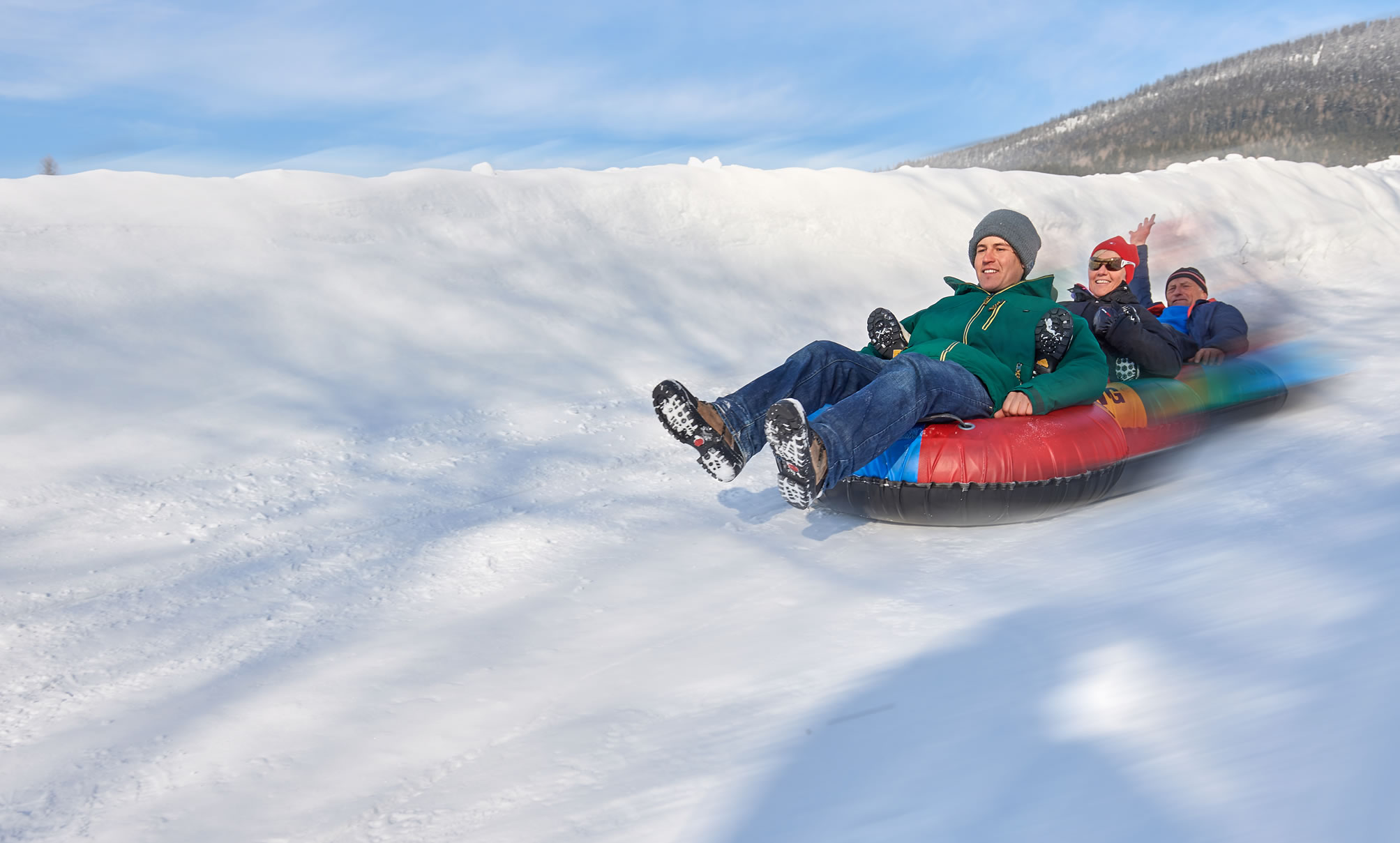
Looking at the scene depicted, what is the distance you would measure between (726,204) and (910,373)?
5.82 meters

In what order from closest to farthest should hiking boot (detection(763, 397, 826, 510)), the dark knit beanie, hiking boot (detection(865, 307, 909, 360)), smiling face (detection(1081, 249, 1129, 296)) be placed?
hiking boot (detection(763, 397, 826, 510)), hiking boot (detection(865, 307, 909, 360)), smiling face (detection(1081, 249, 1129, 296)), the dark knit beanie

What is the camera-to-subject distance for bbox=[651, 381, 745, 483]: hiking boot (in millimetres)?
2498

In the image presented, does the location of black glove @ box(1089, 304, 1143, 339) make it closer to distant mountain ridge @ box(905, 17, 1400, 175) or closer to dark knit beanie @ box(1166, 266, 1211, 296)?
dark knit beanie @ box(1166, 266, 1211, 296)

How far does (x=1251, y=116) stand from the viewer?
104 ft

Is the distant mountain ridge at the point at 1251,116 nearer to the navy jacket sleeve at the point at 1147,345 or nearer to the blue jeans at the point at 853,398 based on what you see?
the navy jacket sleeve at the point at 1147,345

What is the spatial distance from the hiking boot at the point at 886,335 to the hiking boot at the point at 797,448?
1.15 metres

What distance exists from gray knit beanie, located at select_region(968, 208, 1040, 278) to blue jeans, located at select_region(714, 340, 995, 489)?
2.02 ft

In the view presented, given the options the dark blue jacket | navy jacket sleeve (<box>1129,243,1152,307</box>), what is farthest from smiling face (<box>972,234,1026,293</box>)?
navy jacket sleeve (<box>1129,243,1152,307</box>)

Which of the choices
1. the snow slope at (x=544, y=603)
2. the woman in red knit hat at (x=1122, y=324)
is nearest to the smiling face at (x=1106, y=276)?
the woman in red knit hat at (x=1122, y=324)

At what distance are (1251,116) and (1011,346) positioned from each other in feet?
115

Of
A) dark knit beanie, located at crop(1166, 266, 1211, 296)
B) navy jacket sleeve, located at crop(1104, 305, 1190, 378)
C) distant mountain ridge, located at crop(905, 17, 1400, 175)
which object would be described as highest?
distant mountain ridge, located at crop(905, 17, 1400, 175)

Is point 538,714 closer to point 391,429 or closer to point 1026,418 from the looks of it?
point 1026,418

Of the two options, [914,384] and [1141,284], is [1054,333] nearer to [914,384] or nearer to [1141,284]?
[914,384]

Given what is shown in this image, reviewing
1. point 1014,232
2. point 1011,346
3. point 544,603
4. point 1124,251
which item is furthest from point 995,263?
point 544,603
